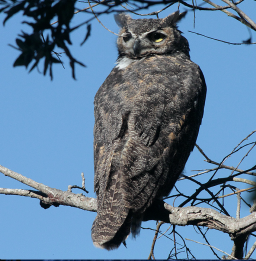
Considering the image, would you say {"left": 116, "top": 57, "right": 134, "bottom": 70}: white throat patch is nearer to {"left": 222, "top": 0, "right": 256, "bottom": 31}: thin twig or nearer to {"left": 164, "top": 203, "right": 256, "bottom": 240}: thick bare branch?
{"left": 222, "top": 0, "right": 256, "bottom": 31}: thin twig

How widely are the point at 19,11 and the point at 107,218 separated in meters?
1.82

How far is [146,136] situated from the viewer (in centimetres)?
312

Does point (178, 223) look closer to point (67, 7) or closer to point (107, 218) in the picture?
point (107, 218)

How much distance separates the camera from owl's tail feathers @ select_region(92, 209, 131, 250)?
2.84 m

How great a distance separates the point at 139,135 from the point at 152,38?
5.96ft

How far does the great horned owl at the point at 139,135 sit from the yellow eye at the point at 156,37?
341 mm

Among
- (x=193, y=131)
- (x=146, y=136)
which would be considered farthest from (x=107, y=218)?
(x=193, y=131)

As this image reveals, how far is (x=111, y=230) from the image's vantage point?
2.84 meters

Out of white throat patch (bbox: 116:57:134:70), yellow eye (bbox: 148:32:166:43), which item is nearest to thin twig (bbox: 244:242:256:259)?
white throat patch (bbox: 116:57:134:70)

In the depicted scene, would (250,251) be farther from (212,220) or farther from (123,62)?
(123,62)

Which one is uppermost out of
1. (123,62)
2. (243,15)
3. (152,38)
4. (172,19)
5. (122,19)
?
(122,19)

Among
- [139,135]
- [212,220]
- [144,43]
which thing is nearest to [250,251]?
[212,220]

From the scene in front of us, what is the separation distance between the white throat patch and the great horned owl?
0.05m

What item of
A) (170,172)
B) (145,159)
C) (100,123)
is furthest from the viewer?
(100,123)
